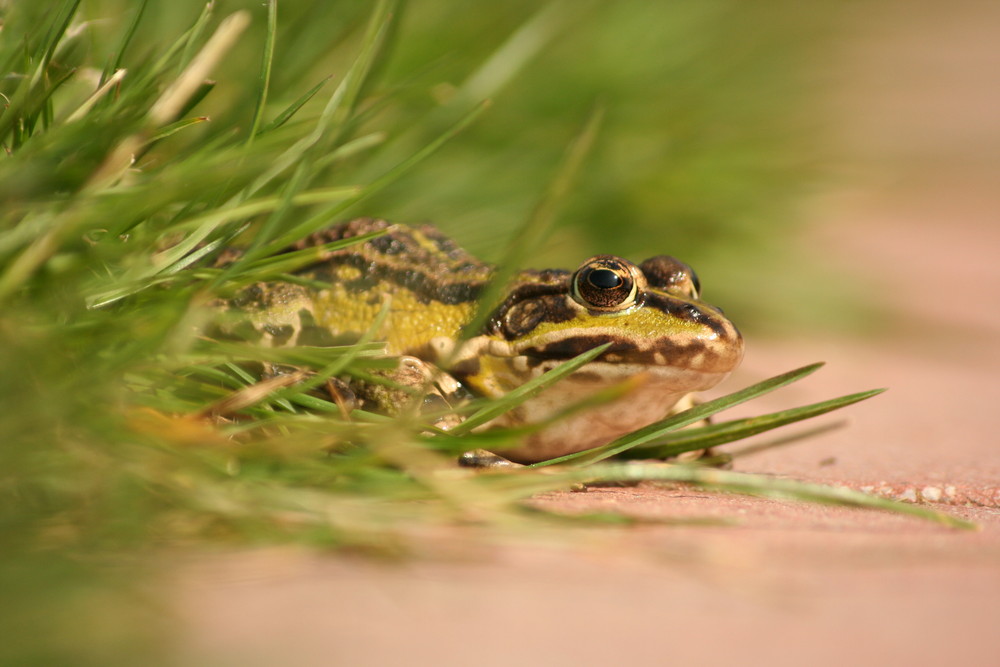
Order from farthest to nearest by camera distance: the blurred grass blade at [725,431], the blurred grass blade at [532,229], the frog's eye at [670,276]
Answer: the frog's eye at [670,276], the blurred grass blade at [725,431], the blurred grass blade at [532,229]

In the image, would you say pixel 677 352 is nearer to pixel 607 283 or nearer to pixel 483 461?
pixel 607 283

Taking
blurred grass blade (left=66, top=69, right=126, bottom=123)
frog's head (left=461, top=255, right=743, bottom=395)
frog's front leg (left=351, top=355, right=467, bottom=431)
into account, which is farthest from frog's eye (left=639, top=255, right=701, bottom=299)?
blurred grass blade (left=66, top=69, right=126, bottom=123)

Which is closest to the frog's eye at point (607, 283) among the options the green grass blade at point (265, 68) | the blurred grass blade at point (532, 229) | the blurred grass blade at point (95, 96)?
the blurred grass blade at point (532, 229)

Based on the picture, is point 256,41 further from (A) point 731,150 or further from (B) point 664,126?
(A) point 731,150

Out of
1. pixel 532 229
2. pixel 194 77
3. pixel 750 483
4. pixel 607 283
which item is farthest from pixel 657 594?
pixel 194 77

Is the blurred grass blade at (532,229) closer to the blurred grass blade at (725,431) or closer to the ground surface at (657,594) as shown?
the ground surface at (657,594)
